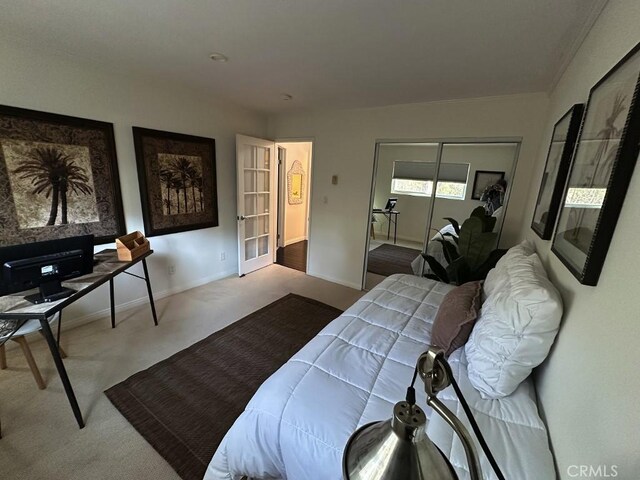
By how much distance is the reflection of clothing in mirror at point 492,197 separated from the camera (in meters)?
2.88

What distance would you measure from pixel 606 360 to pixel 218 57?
8.82 ft

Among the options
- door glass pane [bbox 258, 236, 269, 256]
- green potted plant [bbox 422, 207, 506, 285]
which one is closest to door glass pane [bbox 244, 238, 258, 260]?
door glass pane [bbox 258, 236, 269, 256]

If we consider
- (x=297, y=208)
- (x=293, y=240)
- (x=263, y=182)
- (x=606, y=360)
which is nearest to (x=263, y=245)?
(x=263, y=182)

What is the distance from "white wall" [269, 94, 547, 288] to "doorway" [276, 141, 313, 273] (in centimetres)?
88

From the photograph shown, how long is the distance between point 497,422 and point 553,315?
1.43 ft

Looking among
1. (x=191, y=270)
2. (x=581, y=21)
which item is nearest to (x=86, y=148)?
(x=191, y=270)

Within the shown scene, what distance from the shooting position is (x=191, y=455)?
4.87 ft

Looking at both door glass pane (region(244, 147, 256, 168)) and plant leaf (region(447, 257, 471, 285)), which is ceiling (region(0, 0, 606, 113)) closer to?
door glass pane (region(244, 147, 256, 168))

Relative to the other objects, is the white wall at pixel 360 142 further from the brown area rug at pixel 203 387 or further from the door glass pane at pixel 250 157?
the brown area rug at pixel 203 387

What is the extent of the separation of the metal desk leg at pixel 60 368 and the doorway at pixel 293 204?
3226 millimetres

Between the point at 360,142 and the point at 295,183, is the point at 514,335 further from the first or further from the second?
the point at 295,183

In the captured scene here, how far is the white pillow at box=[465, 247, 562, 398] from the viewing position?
0.98 metres

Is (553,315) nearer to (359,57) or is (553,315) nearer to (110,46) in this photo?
(359,57)

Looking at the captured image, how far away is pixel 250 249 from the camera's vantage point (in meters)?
4.19
